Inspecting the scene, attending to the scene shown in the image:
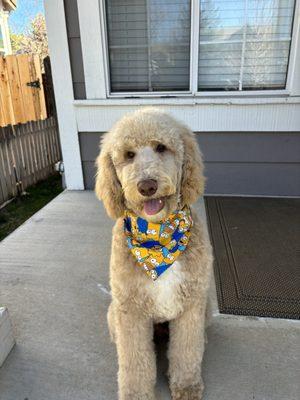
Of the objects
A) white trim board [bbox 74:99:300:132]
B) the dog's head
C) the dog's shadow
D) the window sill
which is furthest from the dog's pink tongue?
the window sill

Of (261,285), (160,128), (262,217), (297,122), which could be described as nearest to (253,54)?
(297,122)

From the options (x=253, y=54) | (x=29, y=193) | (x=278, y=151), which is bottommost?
(x=29, y=193)

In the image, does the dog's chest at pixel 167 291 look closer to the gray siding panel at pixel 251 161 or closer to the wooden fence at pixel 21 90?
the gray siding panel at pixel 251 161

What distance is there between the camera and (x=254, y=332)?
6.89ft

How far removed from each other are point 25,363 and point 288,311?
1684 millimetres

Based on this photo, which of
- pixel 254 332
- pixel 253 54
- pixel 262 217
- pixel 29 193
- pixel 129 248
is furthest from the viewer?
pixel 29 193

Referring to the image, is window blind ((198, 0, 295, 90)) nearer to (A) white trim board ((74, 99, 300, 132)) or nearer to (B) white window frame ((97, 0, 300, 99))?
(B) white window frame ((97, 0, 300, 99))

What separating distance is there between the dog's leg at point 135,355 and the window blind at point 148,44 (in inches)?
125

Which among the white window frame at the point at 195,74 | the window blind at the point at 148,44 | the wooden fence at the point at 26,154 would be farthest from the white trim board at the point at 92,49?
the wooden fence at the point at 26,154

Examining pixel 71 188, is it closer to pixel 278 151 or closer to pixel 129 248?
pixel 278 151

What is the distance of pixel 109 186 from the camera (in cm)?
159

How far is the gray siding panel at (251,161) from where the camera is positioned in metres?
4.06

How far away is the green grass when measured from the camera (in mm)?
4121

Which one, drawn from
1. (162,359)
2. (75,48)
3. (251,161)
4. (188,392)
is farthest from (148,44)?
(188,392)
